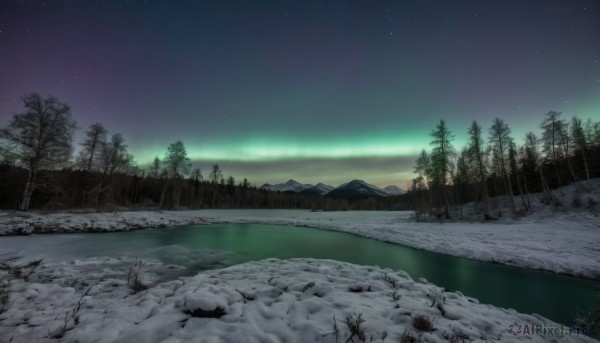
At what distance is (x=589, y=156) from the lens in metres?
38.3

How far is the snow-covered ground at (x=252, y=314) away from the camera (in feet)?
12.1

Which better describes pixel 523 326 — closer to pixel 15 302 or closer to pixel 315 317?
pixel 315 317

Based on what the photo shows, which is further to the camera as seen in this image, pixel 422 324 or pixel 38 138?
pixel 38 138

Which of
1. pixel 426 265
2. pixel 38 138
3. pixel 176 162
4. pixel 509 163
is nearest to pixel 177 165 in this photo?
pixel 176 162

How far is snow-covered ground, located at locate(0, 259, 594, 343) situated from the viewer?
3701 millimetres

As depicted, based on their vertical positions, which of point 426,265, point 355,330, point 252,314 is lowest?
point 426,265

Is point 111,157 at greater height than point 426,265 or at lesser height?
greater

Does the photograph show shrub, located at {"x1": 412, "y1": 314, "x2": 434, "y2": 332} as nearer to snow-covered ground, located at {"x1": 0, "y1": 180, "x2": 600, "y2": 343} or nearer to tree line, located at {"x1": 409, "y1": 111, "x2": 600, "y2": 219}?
snow-covered ground, located at {"x1": 0, "y1": 180, "x2": 600, "y2": 343}

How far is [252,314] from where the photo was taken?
447cm

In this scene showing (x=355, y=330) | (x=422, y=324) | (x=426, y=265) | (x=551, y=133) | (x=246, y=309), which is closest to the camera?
(x=355, y=330)

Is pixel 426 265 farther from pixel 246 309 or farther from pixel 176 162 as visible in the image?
pixel 176 162

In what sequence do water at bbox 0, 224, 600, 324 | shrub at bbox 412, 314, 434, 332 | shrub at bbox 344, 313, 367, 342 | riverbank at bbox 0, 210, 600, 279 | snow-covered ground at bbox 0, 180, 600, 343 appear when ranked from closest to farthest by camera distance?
shrub at bbox 344, 313, 367, 342, snow-covered ground at bbox 0, 180, 600, 343, shrub at bbox 412, 314, 434, 332, water at bbox 0, 224, 600, 324, riverbank at bbox 0, 210, 600, 279

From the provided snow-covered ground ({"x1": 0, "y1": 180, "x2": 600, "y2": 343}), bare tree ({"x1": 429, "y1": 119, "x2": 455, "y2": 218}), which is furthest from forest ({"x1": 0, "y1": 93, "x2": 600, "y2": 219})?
snow-covered ground ({"x1": 0, "y1": 180, "x2": 600, "y2": 343})

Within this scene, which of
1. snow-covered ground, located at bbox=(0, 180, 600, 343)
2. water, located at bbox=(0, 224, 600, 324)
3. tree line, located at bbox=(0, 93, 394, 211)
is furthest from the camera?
tree line, located at bbox=(0, 93, 394, 211)
